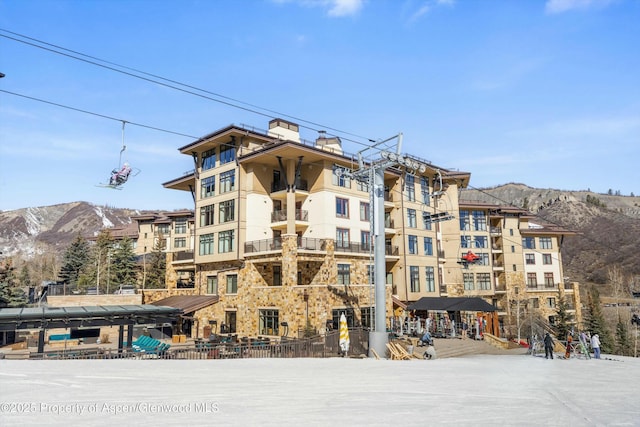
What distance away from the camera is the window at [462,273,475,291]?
190 ft

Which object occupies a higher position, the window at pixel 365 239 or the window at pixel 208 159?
the window at pixel 208 159

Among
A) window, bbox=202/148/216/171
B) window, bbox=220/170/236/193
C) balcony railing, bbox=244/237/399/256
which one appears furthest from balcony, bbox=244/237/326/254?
window, bbox=202/148/216/171

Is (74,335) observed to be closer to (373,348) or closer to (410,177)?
(373,348)

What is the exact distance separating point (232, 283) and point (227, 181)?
9295 millimetres

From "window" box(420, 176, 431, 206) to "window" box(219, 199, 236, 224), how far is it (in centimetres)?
2074

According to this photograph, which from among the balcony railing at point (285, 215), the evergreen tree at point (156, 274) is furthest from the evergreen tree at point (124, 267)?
the balcony railing at point (285, 215)

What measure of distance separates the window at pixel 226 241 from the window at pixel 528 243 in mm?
47949

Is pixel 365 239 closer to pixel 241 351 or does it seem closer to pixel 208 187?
pixel 208 187

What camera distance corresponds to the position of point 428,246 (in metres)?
45.0

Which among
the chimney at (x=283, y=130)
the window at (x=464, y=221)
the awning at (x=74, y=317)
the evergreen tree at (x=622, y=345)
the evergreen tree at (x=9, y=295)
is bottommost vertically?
the evergreen tree at (x=622, y=345)

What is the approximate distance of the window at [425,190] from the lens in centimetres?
4622

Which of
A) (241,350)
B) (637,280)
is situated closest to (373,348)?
(241,350)

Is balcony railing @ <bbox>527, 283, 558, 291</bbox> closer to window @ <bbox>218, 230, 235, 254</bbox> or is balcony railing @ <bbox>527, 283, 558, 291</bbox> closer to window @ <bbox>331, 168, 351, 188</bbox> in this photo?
window @ <bbox>331, 168, 351, 188</bbox>

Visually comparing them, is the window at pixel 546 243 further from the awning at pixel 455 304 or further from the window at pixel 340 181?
the window at pixel 340 181
